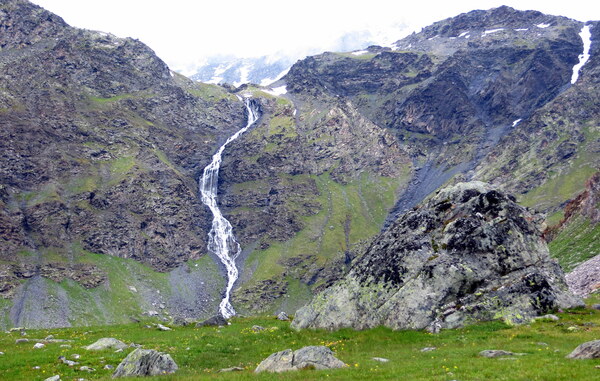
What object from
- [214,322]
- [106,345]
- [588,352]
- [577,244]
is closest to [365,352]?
[588,352]

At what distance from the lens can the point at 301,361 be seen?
27297 mm

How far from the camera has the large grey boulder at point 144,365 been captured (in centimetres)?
2780

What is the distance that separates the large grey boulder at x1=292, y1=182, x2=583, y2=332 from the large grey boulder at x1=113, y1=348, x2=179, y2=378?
1796cm

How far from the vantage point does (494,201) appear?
45938mm

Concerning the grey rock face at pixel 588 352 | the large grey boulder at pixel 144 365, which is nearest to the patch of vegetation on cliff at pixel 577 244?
the grey rock face at pixel 588 352

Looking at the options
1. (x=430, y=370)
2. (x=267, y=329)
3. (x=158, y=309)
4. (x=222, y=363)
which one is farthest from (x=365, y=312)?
(x=158, y=309)

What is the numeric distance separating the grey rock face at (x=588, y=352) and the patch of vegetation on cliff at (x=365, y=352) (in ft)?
2.63

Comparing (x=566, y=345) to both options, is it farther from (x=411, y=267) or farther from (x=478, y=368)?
(x=411, y=267)

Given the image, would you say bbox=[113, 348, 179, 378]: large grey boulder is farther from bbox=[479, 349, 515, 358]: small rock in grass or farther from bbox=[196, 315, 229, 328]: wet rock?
bbox=[196, 315, 229, 328]: wet rock

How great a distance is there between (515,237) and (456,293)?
27.4 feet

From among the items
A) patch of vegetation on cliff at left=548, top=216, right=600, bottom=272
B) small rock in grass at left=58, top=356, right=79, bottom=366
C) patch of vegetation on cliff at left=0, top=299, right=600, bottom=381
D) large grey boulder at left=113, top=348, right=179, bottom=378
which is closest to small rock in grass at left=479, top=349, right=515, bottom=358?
patch of vegetation on cliff at left=0, top=299, right=600, bottom=381

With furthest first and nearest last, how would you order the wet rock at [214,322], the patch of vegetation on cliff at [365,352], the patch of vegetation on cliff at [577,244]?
the patch of vegetation on cliff at [577,244] → the wet rock at [214,322] → the patch of vegetation on cliff at [365,352]

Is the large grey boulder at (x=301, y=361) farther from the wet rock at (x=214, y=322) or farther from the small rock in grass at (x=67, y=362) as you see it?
the wet rock at (x=214, y=322)

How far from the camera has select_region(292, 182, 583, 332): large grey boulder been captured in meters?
38.6
